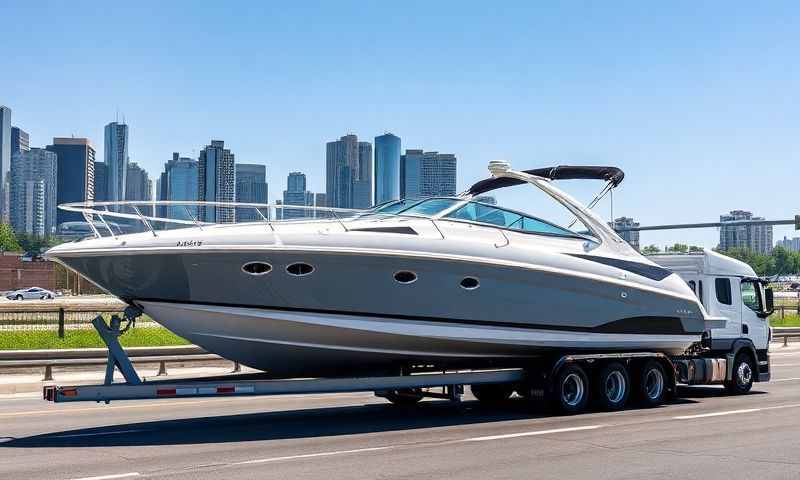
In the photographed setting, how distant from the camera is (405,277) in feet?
40.5

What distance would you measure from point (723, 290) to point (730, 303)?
0.30m

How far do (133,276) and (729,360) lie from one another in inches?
451

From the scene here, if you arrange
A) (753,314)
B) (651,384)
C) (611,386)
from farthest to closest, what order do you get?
(753,314), (651,384), (611,386)

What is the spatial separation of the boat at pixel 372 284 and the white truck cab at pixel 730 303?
3034mm

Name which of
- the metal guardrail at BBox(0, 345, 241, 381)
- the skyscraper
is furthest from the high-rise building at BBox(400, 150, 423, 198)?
the skyscraper

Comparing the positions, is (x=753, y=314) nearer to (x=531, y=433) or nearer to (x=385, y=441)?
(x=531, y=433)

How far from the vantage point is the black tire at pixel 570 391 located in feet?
45.0

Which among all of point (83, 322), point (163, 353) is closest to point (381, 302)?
point (163, 353)

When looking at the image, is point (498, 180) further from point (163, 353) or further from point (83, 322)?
point (83, 322)

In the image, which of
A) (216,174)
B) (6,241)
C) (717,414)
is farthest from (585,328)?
(6,241)

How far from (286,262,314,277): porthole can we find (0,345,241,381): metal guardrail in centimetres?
736

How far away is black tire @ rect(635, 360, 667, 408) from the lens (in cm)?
1515

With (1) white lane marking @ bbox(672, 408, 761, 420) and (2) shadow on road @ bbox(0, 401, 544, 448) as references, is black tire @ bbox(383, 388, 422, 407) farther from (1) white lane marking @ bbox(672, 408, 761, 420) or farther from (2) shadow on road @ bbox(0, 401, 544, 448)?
(1) white lane marking @ bbox(672, 408, 761, 420)

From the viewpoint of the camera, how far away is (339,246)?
11.9 m
